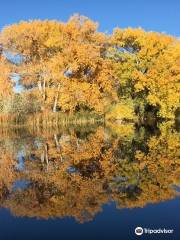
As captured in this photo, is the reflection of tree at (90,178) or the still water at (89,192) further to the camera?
A: the reflection of tree at (90,178)

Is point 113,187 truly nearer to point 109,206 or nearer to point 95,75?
point 109,206

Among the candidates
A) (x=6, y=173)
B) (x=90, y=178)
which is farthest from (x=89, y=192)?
(x=6, y=173)

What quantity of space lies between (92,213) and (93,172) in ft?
19.1

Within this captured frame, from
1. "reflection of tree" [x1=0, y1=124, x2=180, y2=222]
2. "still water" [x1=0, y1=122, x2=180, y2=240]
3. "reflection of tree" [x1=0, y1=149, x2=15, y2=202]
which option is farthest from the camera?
"reflection of tree" [x1=0, y1=149, x2=15, y2=202]

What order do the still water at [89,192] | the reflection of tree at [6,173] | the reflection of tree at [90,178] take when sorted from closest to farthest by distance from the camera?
the still water at [89,192] < the reflection of tree at [90,178] < the reflection of tree at [6,173]

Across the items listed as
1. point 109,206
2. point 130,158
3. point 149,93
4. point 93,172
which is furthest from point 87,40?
point 109,206

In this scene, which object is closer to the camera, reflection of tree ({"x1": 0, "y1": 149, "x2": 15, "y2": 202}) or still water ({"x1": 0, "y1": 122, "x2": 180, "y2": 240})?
still water ({"x1": 0, "y1": 122, "x2": 180, "y2": 240})

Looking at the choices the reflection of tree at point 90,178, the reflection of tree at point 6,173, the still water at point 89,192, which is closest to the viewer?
the still water at point 89,192

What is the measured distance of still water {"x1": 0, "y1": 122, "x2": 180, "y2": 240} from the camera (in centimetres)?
1060

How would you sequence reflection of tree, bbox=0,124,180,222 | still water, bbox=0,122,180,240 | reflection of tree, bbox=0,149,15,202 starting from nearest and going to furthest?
still water, bbox=0,122,180,240
reflection of tree, bbox=0,124,180,222
reflection of tree, bbox=0,149,15,202

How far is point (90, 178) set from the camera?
16250 mm

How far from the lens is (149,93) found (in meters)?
52.4

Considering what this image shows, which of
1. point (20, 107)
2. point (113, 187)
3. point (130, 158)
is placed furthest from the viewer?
point (20, 107)

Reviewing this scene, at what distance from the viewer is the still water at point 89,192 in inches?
417
